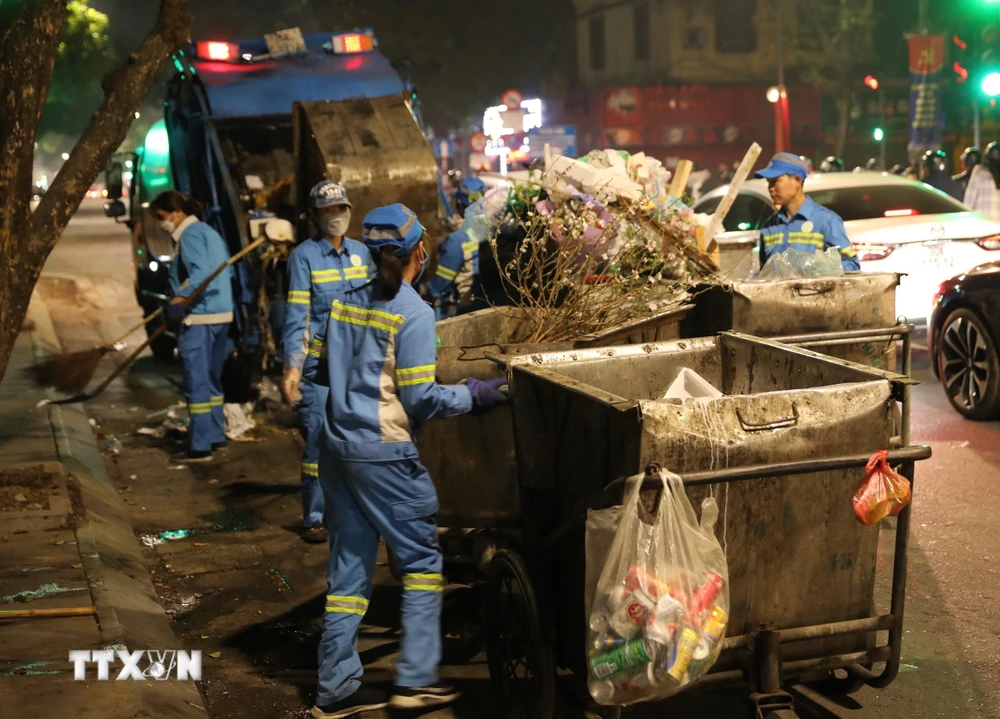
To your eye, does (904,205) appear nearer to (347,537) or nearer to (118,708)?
(347,537)

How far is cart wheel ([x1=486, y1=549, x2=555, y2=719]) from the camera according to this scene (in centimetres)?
360

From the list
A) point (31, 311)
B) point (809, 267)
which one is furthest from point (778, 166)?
point (31, 311)

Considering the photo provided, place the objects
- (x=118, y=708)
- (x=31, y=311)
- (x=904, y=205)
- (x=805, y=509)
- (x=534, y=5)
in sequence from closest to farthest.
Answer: (x=805, y=509) → (x=118, y=708) → (x=904, y=205) → (x=31, y=311) → (x=534, y=5)

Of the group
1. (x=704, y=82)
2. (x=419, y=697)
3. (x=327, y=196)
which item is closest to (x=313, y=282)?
(x=327, y=196)

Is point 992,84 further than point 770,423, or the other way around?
point 992,84

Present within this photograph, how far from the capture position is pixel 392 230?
3986 mm

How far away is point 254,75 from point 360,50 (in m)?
1.08

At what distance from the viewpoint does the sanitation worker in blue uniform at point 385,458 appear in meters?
3.99

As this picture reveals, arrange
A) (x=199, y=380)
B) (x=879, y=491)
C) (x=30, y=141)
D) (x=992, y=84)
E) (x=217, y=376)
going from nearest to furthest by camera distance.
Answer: (x=879, y=491) < (x=30, y=141) < (x=199, y=380) < (x=217, y=376) < (x=992, y=84)

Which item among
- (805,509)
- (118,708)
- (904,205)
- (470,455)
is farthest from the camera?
(904,205)

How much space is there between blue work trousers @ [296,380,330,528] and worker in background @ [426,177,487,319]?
200 cm

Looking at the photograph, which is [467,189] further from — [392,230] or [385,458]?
[385,458]

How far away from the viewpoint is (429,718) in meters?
4.17

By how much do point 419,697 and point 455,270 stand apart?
13.9 ft
